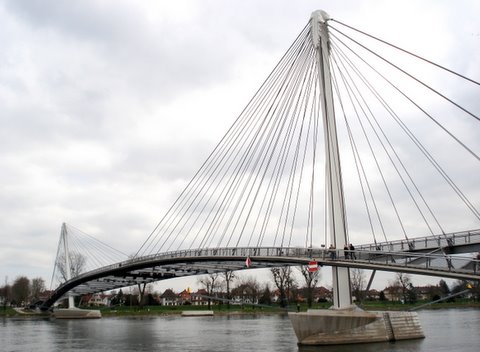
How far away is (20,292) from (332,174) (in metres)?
107

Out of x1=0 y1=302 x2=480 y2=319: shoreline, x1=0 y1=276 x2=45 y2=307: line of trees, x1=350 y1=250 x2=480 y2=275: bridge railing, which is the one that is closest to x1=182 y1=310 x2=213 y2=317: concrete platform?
x1=0 y1=302 x2=480 y2=319: shoreline

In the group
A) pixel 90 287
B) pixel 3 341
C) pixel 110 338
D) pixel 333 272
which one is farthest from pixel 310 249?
pixel 90 287

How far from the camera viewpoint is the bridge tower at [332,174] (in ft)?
99.9

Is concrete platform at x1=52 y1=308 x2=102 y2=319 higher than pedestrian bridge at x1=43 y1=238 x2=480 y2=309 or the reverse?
the reverse

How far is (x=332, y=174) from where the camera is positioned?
3075 cm

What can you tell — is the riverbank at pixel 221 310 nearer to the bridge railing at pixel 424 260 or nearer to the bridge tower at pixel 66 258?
the bridge tower at pixel 66 258

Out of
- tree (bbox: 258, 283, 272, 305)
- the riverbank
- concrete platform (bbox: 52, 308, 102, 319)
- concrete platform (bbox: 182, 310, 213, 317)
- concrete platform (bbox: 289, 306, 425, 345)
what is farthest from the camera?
tree (bbox: 258, 283, 272, 305)

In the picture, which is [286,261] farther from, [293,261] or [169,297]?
[169,297]

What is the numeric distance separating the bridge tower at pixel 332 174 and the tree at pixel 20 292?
10566 cm

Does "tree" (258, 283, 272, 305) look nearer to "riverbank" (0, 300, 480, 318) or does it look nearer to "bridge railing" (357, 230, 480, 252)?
"riverbank" (0, 300, 480, 318)

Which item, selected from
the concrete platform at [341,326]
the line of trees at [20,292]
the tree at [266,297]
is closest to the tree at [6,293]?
the line of trees at [20,292]

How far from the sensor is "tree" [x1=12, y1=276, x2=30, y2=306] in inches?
4692

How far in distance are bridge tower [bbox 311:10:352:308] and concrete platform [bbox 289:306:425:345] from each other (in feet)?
2.97

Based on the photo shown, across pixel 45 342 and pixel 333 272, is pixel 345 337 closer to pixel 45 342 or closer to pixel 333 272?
pixel 333 272
